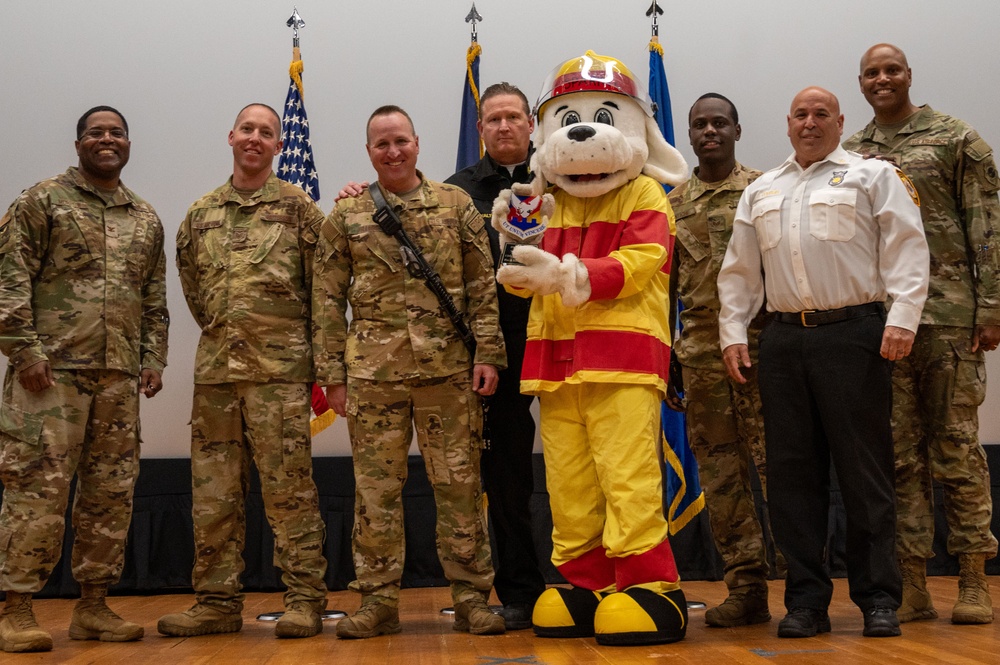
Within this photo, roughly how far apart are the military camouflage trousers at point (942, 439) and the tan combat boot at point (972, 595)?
0.15 feet

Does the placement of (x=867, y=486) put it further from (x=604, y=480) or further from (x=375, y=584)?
(x=375, y=584)

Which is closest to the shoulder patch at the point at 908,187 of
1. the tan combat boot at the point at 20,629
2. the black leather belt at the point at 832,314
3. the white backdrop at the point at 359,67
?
the black leather belt at the point at 832,314

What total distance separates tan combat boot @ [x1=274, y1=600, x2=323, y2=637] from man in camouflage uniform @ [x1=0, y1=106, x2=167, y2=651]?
20.1 inches

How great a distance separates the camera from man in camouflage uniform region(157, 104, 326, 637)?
357cm

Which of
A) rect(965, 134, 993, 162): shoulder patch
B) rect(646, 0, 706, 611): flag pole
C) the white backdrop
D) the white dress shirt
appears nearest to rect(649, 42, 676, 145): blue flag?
rect(646, 0, 706, 611): flag pole

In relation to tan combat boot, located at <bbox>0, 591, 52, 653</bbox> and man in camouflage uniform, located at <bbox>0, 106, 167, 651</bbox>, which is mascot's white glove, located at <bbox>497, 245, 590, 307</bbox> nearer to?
man in camouflage uniform, located at <bbox>0, 106, 167, 651</bbox>

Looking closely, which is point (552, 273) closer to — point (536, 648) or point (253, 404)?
point (536, 648)

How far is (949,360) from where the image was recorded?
11.7ft

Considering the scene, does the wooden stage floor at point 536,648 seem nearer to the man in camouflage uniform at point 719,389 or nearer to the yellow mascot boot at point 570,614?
the yellow mascot boot at point 570,614

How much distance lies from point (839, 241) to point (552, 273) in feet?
2.91

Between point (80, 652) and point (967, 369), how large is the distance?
3028 mm

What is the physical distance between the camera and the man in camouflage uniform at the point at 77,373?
346 centimetres

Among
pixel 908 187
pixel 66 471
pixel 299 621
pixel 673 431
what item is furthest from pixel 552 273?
pixel 673 431

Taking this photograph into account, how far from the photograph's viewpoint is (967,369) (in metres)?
3.57
